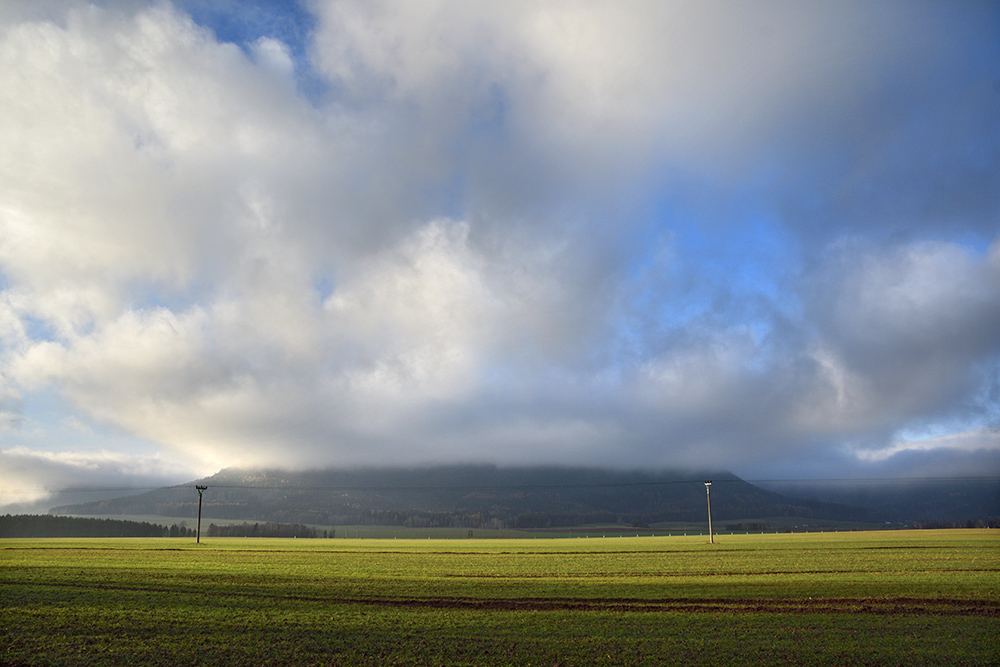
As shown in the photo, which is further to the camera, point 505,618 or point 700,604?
point 700,604

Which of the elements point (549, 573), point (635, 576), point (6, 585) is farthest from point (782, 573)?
point (6, 585)

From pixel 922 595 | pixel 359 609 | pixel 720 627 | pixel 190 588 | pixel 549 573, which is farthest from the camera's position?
pixel 549 573

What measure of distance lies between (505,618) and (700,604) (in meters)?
11.6

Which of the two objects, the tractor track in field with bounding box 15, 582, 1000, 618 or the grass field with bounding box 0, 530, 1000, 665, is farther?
the tractor track in field with bounding box 15, 582, 1000, 618

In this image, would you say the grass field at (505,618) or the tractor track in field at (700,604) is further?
the tractor track in field at (700,604)

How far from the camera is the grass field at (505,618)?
20703 mm

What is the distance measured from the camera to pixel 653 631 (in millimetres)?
24266

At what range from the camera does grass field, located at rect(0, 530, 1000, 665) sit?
2070 cm

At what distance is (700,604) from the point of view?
30.5m

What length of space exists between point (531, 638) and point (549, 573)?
26575 millimetres

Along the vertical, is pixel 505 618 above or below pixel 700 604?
above

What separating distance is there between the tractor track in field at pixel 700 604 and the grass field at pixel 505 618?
113 mm

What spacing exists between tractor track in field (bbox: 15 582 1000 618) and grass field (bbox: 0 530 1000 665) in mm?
113

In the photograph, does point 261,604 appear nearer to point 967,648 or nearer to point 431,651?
point 431,651
